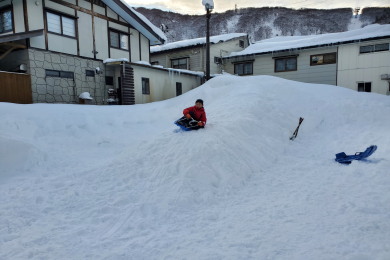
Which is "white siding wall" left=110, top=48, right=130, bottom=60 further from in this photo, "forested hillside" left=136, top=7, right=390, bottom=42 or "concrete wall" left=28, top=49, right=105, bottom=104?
"forested hillside" left=136, top=7, right=390, bottom=42

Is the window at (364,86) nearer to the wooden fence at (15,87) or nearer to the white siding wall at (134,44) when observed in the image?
the white siding wall at (134,44)

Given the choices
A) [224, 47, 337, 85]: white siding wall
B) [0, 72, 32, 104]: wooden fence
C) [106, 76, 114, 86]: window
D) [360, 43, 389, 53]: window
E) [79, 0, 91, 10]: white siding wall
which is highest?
[79, 0, 91, 10]: white siding wall

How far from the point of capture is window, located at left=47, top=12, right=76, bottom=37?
1143 centimetres

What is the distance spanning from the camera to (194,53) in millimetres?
19406

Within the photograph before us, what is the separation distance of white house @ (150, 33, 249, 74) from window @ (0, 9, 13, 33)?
1079 cm

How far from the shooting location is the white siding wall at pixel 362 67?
15.1 meters

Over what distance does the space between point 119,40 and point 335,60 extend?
13851mm

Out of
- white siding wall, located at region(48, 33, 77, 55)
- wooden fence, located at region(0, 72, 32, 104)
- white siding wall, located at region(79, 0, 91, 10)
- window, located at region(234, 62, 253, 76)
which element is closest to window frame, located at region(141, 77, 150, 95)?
white siding wall, located at region(48, 33, 77, 55)

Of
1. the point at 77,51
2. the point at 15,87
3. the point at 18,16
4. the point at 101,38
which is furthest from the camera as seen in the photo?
the point at 101,38

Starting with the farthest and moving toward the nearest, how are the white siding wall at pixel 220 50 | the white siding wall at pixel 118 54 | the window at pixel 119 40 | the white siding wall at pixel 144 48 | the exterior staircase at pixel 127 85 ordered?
the white siding wall at pixel 220 50 < the white siding wall at pixel 144 48 < the window at pixel 119 40 < the white siding wall at pixel 118 54 < the exterior staircase at pixel 127 85

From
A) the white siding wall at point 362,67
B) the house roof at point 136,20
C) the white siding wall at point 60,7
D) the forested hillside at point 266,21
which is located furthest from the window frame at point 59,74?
the forested hillside at point 266,21

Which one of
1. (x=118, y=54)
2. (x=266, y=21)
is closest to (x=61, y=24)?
(x=118, y=54)

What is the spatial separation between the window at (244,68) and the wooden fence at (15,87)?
14.6 metres

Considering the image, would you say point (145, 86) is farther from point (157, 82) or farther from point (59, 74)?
point (59, 74)
